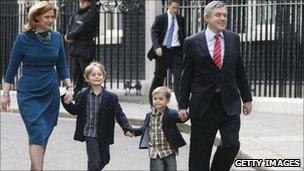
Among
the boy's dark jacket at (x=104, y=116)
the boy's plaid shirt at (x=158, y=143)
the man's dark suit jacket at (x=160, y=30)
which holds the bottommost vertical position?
the boy's plaid shirt at (x=158, y=143)

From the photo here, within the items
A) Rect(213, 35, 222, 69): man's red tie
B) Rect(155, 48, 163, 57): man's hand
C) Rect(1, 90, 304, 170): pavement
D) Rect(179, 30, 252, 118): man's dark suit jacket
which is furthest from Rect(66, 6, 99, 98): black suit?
Rect(213, 35, 222, 69): man's red tie

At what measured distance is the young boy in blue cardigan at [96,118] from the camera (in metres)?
7.11

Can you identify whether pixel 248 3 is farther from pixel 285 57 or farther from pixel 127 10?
pixel 127 10

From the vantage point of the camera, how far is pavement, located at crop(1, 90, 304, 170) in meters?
8.82

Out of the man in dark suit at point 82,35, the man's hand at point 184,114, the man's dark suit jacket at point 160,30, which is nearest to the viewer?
the man's hand at point 184,114

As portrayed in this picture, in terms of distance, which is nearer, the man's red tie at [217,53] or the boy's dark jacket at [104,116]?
the man's red tie at [217,53]

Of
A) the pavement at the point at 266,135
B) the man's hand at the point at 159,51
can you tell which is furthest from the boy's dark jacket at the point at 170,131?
the man's hand at the point at 159,51

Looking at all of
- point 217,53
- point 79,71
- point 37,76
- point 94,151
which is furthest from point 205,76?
point 79,71

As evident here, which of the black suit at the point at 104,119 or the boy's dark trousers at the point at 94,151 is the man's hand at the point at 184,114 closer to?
the black suit at the point at 104,119

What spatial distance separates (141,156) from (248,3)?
517 centimetres

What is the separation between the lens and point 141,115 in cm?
1274

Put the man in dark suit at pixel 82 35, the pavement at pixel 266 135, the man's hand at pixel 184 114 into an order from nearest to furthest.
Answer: the man's hand at pixel 184 114 < the pavement at pixel 266 135 < the man in dark suit at pixel 82 35

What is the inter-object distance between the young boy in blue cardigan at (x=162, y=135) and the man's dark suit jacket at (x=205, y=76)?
0.17 meters
